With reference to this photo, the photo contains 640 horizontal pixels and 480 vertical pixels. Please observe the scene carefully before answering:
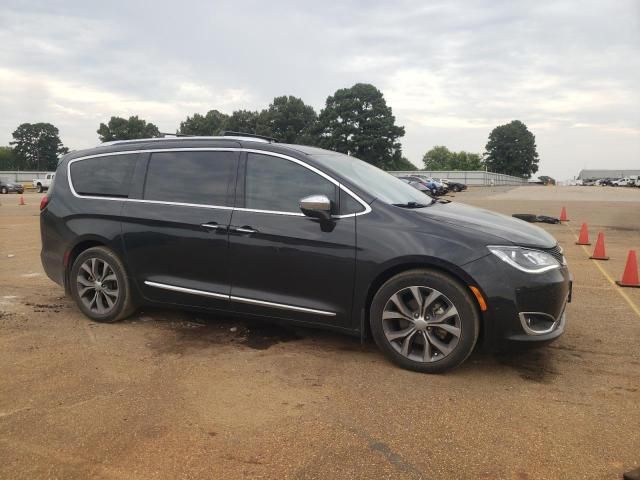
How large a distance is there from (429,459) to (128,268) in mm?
3251

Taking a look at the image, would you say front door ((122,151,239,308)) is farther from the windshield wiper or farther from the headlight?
the headlight

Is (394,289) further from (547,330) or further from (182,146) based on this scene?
(182,146)

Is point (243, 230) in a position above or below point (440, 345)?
above

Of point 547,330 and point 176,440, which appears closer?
point 176,440

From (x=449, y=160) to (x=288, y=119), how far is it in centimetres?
5984

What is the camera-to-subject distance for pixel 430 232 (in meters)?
3.73

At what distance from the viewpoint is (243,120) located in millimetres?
82375

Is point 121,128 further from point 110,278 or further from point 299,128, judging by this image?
point 110,278

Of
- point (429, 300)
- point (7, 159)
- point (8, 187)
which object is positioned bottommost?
point (8, 187)

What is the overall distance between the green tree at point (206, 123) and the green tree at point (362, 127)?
1610cm

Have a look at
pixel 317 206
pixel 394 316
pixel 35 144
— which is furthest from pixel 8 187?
pixel 35 144

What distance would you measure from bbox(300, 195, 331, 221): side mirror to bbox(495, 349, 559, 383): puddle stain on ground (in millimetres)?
1739

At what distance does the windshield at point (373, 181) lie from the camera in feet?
13.7

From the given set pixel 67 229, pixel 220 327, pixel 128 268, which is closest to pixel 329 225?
pixel 220 327
